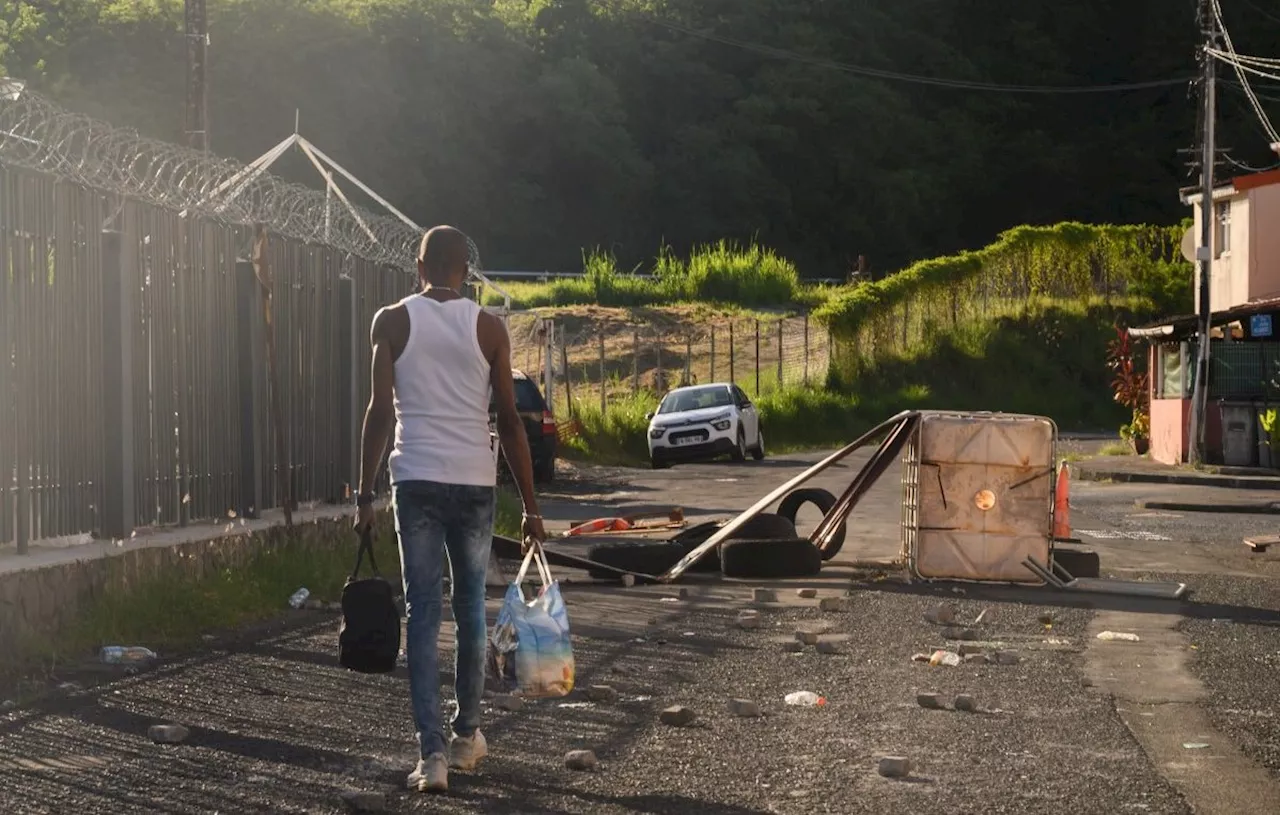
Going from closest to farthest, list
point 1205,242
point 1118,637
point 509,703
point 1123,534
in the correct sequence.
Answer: point 509,703 → point 1118,637 → point 1123,534 → point 1205,242

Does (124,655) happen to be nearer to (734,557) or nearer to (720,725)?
(720,725)

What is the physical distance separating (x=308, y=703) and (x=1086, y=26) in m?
77.3

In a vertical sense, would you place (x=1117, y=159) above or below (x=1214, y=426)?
above

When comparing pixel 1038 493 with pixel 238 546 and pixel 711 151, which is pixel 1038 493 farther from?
pixel 711 151

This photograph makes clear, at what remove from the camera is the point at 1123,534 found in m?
20.9

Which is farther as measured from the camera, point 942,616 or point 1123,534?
point 1123,534

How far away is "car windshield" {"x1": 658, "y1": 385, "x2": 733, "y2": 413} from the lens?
38781 mm

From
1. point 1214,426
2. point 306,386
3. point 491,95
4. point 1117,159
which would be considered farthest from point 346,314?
point 1117,159

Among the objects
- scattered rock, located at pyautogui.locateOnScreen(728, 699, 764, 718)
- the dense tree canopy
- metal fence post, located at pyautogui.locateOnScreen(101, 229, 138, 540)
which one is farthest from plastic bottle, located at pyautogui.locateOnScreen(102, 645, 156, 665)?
the dense tree canopy

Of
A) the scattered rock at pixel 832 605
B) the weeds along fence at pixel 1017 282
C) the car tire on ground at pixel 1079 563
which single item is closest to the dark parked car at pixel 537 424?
the car tire on ground at pixel 1079 563

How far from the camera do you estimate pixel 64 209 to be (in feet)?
35.7

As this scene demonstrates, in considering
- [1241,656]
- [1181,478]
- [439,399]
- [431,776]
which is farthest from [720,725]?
[1181,478]

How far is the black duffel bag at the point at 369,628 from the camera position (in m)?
7.29

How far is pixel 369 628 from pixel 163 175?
6227 millimetres
